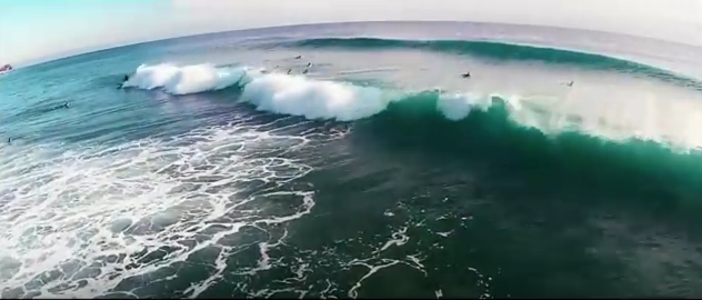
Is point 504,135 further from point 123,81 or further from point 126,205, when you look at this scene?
point 123,81

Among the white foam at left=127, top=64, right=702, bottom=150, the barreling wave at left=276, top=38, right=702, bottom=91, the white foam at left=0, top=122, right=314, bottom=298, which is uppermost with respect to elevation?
the barreling wave at left=276, top=38, right=702, bottom=91

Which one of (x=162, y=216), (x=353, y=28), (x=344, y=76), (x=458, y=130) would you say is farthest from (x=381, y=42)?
(x=162, y=216)

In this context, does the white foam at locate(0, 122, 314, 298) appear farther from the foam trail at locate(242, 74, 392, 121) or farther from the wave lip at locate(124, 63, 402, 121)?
the wave lip at locate(124, 63, 402, 121)

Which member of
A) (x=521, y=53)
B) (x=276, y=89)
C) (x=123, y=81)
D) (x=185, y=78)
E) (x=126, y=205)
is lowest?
(x=126, y=205)

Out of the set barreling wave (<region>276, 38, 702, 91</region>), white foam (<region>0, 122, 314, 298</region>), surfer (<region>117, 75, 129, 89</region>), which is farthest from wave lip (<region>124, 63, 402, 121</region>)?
barreling wave (<region>276, 38, 702, 91</region>)

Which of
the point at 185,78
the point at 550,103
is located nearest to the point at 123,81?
the point at 185,78

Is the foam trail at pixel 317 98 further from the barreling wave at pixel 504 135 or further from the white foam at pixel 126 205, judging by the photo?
the white foam at pixel 126 205

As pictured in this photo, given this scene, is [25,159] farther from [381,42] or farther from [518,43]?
[518,43]
